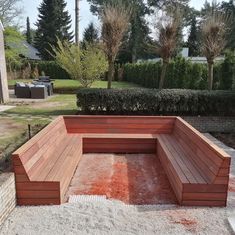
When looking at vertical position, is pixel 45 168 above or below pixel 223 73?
below

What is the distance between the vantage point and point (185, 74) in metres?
16.7

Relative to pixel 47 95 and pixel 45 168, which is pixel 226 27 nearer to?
pixel 45 168

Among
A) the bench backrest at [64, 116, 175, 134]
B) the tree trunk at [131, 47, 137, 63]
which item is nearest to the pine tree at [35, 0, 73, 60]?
the tree trunk at [131, 47, 137, 63]

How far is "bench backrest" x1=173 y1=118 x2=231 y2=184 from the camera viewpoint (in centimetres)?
367

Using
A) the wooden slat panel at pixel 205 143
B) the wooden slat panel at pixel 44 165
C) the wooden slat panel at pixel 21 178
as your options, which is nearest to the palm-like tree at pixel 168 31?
the wooden slat panel at pixel 205 143

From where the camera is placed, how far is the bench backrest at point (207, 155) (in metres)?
3.67

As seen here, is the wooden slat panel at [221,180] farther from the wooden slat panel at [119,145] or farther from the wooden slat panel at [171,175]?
the wooden slat panel at [119,145]

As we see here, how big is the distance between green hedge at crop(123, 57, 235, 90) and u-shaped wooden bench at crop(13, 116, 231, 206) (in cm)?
633

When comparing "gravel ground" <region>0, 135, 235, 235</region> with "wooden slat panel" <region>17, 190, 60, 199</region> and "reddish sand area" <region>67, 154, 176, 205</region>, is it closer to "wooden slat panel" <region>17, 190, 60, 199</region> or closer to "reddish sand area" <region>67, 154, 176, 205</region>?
"wooden slat panel" <region>17, 190, 60, 199</region>

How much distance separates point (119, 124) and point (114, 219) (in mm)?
3174

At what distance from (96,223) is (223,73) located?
9.98 metres

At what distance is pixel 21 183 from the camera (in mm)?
3705

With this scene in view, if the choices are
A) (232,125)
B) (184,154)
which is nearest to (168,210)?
(184,154)

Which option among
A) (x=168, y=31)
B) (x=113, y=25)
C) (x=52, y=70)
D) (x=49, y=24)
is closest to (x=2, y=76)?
(x=113, y=25)
